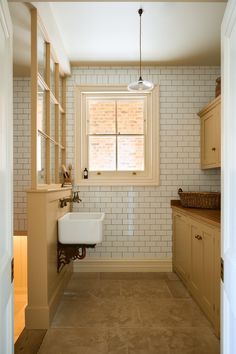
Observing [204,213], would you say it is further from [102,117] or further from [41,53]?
[41,53]

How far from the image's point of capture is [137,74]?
4.03m

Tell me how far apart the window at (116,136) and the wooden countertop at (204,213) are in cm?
53

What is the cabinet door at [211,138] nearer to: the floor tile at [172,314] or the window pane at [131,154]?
the window pane at [131,154]

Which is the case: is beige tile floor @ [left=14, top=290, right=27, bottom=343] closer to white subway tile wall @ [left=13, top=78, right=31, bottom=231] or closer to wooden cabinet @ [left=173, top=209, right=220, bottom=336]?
white subway tile wall @ [left=13, top=78, right=31, bottom=231]

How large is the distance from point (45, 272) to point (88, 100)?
252cm

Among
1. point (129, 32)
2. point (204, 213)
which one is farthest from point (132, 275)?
point (129, 32)

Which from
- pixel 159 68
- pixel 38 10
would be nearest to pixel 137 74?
pixel 159 68

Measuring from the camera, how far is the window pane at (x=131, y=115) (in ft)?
13.4

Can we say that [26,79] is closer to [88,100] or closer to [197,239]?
[88,100]

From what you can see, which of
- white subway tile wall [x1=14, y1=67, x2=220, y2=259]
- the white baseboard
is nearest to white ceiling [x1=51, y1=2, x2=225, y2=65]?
white subway tile wall [x1=14, y1=67, x2=220, y2=259]

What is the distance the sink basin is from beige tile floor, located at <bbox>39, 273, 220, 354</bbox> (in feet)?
2.29

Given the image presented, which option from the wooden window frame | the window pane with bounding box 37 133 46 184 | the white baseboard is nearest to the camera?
the wooden window frame

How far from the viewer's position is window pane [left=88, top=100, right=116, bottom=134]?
4074 mm

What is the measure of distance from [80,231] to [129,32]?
224cm
